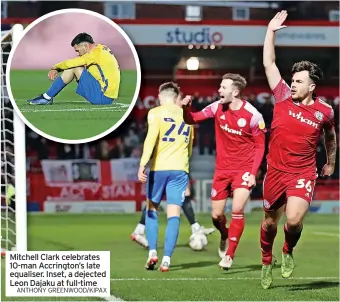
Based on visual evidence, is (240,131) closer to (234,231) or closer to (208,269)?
(234,231)

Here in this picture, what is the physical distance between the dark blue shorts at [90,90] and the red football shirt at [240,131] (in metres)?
0.55

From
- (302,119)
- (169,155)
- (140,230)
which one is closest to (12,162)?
(140,230)

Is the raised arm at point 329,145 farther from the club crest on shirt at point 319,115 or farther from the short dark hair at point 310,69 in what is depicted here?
the short dark hair at point 310,69

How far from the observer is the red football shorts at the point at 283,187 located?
220 inches

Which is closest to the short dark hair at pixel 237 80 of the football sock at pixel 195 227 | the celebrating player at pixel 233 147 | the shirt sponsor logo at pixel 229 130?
the celebrating player at pixel 233 147

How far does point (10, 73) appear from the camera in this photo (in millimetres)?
5664

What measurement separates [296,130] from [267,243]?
2.41 ft

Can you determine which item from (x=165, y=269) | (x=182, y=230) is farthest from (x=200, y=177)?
(x=165, y=269)

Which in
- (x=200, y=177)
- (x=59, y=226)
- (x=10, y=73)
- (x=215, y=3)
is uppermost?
(x=215, y=3)

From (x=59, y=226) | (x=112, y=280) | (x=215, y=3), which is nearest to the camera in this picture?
(x=112, y=280)

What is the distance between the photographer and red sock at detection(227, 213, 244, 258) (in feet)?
20.1

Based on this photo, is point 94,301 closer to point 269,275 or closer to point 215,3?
point 269,275

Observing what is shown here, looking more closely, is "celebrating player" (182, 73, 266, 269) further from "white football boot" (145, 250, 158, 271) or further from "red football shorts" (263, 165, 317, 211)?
"white football boot" (145, 250, 158, 271)

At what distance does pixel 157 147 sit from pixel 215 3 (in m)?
1.20
